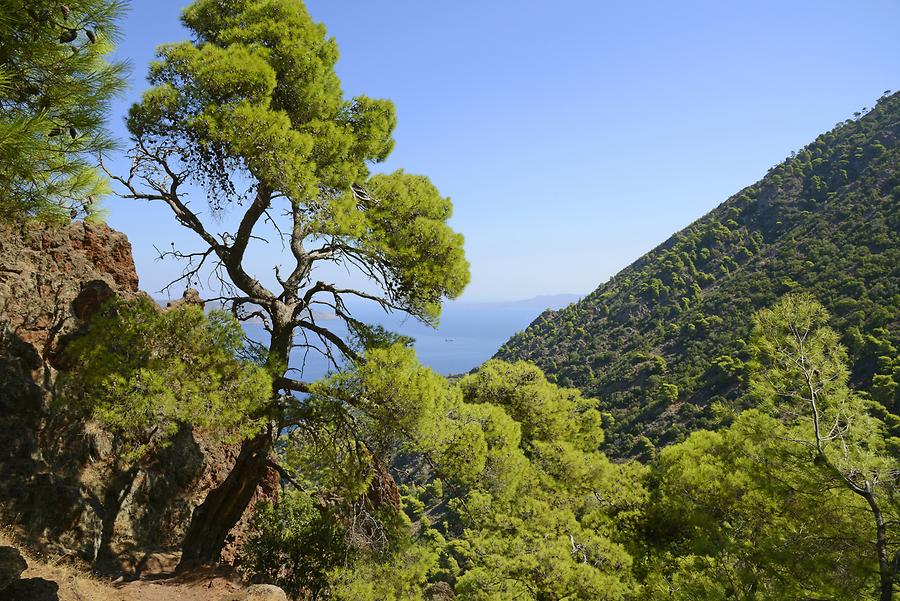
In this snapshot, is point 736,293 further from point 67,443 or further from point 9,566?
point 9,566

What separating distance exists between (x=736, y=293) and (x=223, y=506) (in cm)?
6827

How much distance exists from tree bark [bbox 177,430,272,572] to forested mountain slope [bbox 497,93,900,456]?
37151mm

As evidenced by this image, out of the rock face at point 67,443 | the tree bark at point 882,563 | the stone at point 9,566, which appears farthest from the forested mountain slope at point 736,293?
the stone at point 9,566

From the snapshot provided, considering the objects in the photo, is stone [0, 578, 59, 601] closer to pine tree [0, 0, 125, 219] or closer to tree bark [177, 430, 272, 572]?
tree bark [177, 430, 272, 572]

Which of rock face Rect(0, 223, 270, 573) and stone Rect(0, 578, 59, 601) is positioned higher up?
rock face Rect(0, 223, 270, 573)

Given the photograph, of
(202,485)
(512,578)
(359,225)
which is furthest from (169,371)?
(512,578)

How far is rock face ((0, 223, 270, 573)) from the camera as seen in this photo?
6.69m

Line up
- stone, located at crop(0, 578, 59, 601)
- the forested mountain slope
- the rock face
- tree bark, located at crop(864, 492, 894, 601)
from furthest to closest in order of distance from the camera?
the forested mountain slope, the rock face, tree bark, located at crop(864, 492, 894, 601), stone, located at crop(0, 578, 59, 601)

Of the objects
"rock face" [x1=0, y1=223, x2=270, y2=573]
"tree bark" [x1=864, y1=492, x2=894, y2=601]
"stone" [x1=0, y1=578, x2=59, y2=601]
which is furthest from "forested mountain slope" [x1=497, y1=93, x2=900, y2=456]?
"stone" [x1=0, y1=578, x2=59, y2=601]

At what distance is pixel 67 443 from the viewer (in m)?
8.04

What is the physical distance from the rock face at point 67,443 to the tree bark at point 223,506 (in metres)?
0.90

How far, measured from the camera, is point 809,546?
6938 millimetres

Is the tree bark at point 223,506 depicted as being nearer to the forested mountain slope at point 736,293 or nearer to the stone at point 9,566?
the stone at point 9,566

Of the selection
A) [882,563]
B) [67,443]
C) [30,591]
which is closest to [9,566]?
[30,591]
